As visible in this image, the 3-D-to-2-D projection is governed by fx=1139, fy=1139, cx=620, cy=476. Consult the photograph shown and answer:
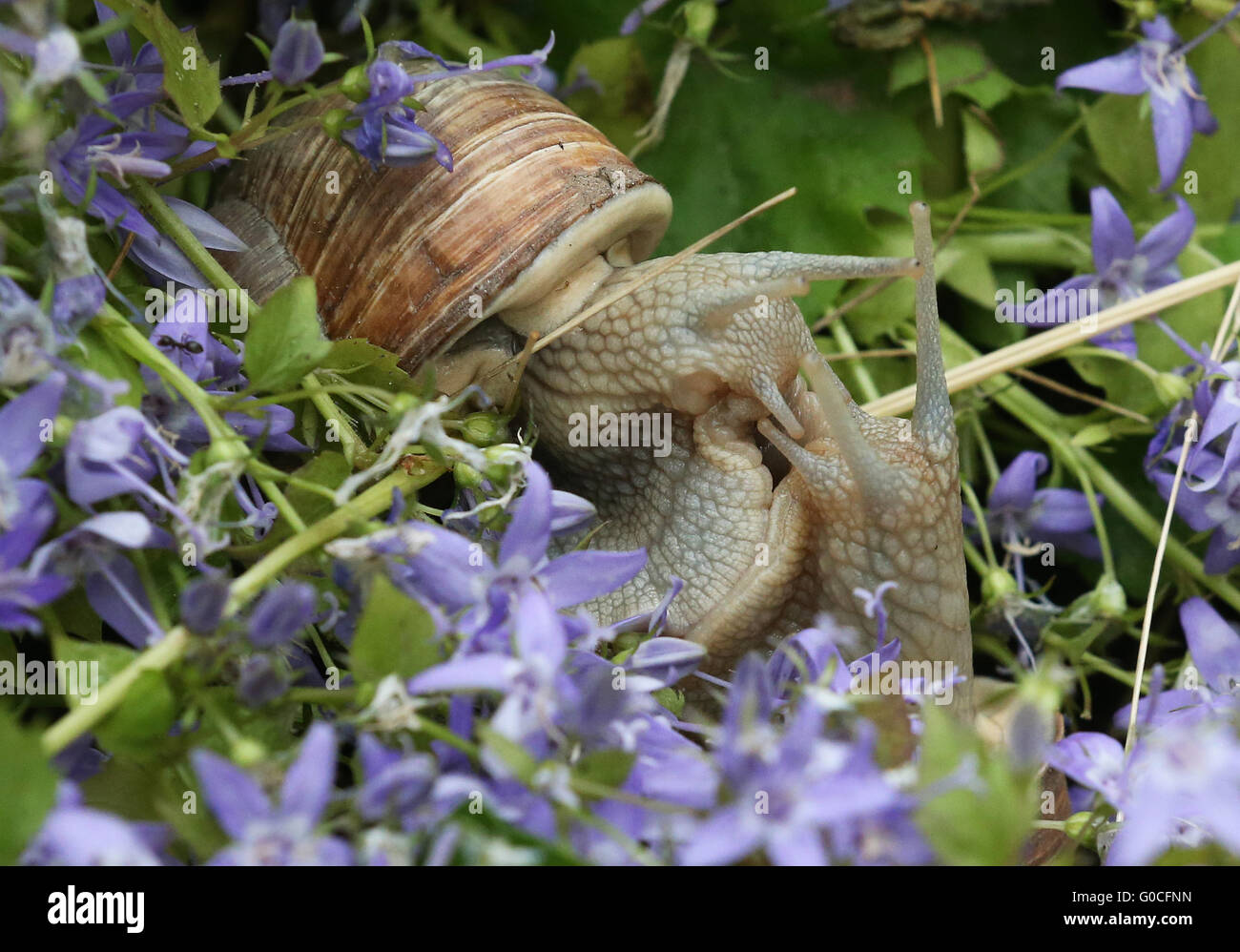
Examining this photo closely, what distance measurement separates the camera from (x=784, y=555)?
1.21m

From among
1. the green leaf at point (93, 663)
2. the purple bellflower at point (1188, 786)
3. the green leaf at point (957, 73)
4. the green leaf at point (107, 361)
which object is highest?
the green leaf at point (957, 73)

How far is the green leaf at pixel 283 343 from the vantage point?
815 mm

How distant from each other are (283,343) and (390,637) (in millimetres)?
239

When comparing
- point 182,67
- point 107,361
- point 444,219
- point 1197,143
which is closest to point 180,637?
point 107,361

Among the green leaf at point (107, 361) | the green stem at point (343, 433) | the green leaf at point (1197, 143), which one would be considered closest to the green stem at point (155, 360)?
the green leaf at point (107, 361)

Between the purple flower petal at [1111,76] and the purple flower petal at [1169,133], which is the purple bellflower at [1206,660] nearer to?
the purple flower petal at [1169,133]

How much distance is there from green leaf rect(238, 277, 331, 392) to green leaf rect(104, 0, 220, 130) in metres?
0.24

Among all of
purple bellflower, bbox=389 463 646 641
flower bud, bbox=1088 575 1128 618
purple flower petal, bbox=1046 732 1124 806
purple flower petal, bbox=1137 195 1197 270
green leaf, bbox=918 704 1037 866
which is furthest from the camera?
purple flower petal, bbox=1137 195 1197 270

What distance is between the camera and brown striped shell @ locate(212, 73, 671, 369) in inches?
46.9

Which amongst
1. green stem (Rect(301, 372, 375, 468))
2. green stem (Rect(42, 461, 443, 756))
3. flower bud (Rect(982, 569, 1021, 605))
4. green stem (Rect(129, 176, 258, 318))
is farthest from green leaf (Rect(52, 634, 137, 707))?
flower bud (Rect(982, 569, 1021, 605))

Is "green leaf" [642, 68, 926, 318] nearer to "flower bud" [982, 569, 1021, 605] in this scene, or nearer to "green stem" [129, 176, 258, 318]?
"flower bud" [982, 569, 1021, 605]

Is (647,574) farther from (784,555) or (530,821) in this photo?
(530,821)
